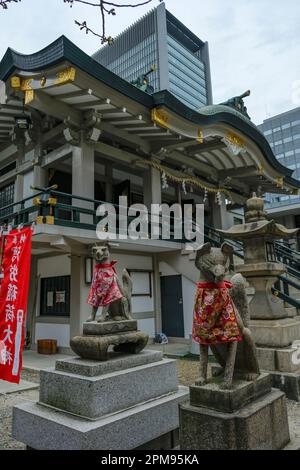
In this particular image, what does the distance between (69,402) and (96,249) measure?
183 centimetres

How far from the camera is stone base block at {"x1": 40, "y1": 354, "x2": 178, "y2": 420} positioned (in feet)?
10.7

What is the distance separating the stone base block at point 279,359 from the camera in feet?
17.4


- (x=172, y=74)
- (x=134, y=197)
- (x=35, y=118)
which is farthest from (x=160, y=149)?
(x=172, y=74)

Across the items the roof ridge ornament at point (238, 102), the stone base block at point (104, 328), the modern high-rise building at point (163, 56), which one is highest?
the modern high-rise building at point (163, 56)

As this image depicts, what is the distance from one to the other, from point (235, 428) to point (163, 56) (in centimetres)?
3848

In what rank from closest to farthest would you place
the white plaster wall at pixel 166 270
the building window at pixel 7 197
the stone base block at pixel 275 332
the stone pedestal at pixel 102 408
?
the stone pedestal at pixel 102 408 < the stone base block at pixel 275 332 < the white plaster wall at pixel 166 270 < the building window at pixel 7 197

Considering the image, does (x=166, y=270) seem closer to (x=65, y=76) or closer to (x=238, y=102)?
(x=65, y=76)

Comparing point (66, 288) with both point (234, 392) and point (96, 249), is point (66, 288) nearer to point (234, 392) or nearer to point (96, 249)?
point (96, 249)

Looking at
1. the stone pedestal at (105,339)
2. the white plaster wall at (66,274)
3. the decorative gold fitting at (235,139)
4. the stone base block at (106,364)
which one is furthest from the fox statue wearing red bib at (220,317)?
the decorative gold fitting at (235,139)

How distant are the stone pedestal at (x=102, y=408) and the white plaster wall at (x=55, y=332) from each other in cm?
646

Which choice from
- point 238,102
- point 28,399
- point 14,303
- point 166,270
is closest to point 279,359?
point 28,399

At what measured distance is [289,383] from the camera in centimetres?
520

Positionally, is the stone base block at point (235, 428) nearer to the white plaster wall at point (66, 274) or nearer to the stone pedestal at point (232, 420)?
the stone pedestal at point (232, 420)

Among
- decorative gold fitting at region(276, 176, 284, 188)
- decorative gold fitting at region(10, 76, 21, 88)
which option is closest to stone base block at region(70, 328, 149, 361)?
decorative gold fitting at region(10, 76, 21, 88)
